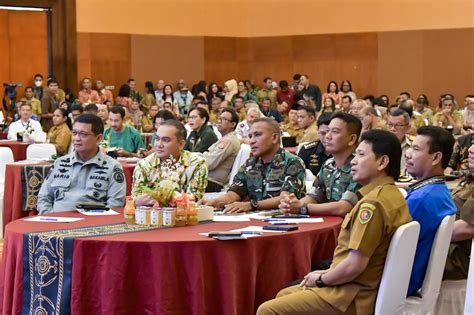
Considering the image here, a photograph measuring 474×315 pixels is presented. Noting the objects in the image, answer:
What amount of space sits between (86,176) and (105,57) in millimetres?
17641

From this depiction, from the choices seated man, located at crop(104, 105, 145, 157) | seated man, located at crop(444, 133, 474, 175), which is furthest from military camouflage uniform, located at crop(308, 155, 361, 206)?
seated man, located at crop(104, 105, 145, 157)

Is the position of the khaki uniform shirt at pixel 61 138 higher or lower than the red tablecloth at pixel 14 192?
higher

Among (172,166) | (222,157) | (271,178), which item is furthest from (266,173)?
(222,157)

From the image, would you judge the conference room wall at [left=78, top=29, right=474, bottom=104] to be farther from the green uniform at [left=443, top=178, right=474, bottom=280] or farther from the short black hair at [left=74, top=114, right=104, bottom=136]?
the green uniform at [left=443, top=178, right=474, bottom=280]

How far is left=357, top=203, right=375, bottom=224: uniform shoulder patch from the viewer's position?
4070 millimetres

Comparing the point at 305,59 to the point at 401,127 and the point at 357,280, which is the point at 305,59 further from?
the point at 357,280

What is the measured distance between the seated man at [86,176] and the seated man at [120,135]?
4.47 metres

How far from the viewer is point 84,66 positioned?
2303cm

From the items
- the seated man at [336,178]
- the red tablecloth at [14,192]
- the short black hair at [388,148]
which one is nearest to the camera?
the short black hair at [388,148]

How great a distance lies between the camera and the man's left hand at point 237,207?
5.80m

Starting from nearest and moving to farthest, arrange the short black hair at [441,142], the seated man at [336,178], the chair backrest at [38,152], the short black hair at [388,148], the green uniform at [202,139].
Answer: the short black hair at [388,148], the short black hair at [441,142], the seated man at [336,178], the green uniform at [202,139], the chair backrest at [38,152]

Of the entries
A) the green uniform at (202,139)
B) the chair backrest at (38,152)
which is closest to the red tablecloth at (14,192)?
the green uniform at (202,139)

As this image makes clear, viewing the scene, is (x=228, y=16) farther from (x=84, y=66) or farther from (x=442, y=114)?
(x=442, y=114)

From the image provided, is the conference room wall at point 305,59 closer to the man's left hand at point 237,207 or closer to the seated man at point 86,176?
the seated man at point 86,176
